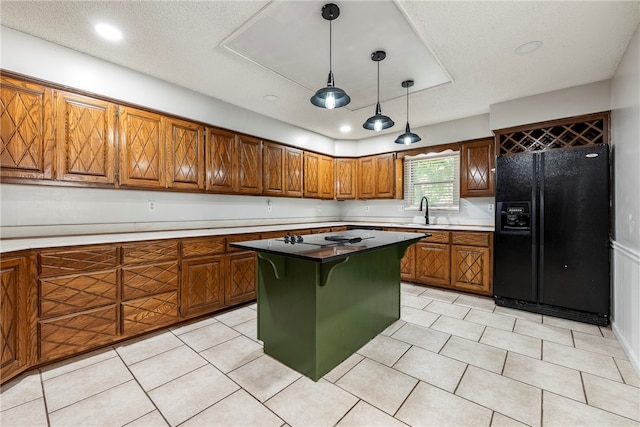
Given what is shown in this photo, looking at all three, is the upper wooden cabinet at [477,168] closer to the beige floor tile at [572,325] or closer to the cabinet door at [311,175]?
the beige floor tile at [572,325]

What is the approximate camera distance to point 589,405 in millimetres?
1819

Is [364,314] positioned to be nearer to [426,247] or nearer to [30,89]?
[426,247]

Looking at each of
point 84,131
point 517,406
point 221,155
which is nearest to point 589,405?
point 517,406

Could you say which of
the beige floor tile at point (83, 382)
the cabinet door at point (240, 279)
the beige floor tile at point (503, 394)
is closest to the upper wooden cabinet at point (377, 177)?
the cabinet door at point (240, 279)

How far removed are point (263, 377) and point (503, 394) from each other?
170 cm

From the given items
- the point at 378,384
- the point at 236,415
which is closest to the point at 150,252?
the point at 236,415

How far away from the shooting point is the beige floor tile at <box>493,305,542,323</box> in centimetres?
331

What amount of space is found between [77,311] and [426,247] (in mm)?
4346

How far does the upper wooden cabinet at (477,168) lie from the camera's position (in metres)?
4.28

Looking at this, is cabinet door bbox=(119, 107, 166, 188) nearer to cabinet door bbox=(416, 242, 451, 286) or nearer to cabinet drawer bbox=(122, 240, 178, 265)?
cabinet drawer bbox=(122, 240, 178, 265)

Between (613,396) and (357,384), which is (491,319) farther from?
(357,384)

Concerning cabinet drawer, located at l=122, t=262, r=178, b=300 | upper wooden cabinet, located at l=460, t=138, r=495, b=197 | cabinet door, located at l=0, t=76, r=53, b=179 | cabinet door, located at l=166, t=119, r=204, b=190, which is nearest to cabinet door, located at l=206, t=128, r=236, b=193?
cabinet door, located at l=166, t=119, r=204, b=190

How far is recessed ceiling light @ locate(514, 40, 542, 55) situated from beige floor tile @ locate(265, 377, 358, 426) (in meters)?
3.28

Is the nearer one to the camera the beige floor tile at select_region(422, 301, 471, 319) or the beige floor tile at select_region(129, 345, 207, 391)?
the beige floor tile at select_region(129, 345, 207, 391)
